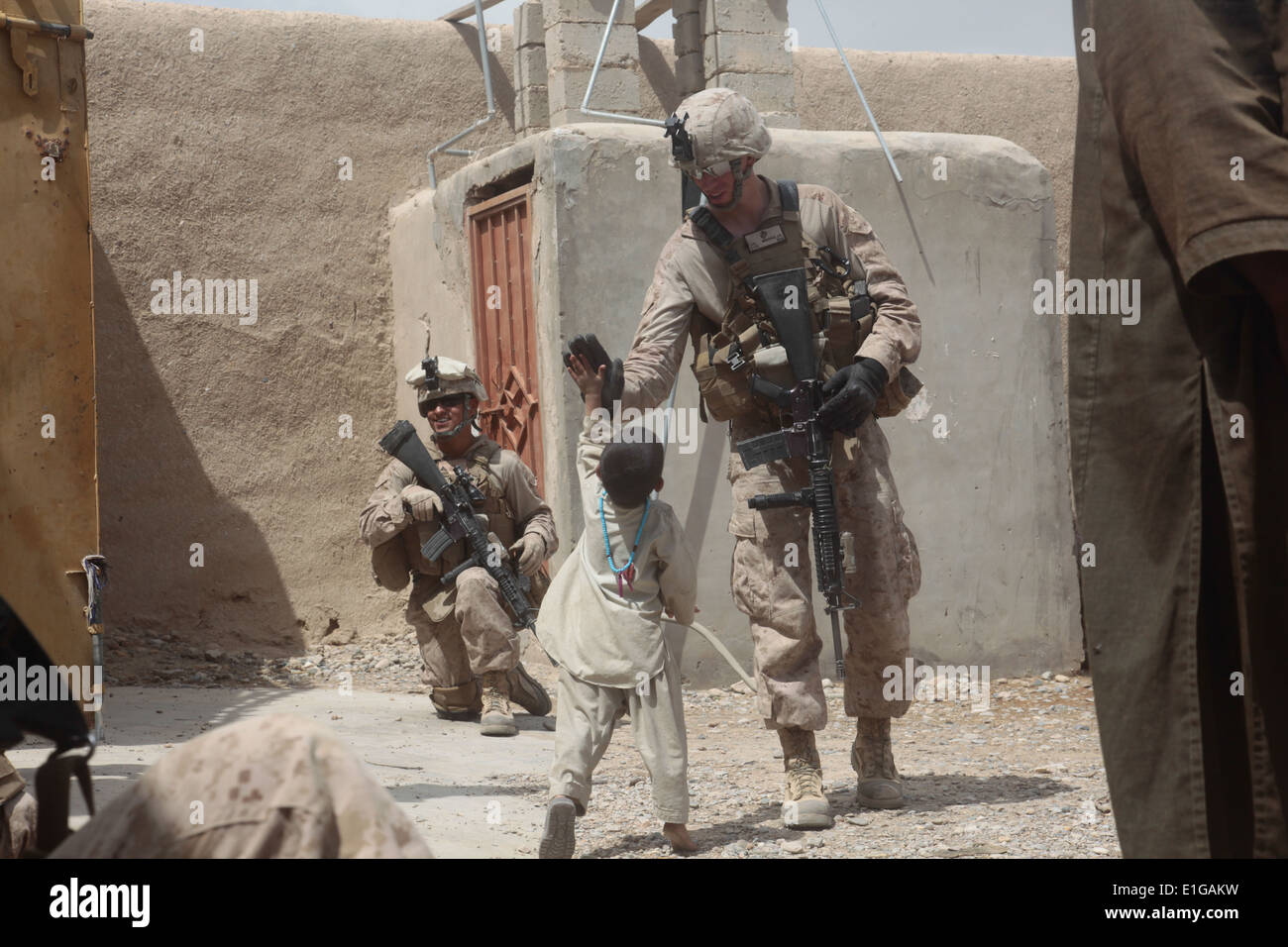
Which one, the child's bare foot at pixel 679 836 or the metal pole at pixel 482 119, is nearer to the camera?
the child's bare foot at pixel 679 836

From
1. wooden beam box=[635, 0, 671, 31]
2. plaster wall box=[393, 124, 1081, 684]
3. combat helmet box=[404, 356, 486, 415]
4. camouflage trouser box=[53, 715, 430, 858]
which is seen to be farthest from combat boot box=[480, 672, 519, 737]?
wooden beam box=[635, 0, 671, 31]

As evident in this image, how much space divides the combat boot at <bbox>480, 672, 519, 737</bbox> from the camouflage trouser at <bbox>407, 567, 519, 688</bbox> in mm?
58

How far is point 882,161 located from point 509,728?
3386 mm

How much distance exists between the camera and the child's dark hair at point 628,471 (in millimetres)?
3635

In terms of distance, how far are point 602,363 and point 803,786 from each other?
1.28m

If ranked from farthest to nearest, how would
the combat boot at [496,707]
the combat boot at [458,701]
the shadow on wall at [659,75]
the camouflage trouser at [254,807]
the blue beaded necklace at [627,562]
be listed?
Result: the shadow on wall at [659,75] < the combat boot at [458,701] < the combat boot at [496,707] < the blue beaded necklace at [627,562] < the camouflage trouser at [254,807]

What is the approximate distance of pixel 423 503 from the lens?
5785 mm

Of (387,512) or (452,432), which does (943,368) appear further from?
(387,512)

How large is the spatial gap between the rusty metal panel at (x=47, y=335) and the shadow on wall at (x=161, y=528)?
2.89 meters

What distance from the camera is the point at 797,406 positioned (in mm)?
3957

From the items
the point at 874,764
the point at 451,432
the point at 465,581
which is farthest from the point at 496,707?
the point at 874,764

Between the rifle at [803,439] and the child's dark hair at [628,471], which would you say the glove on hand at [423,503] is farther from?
the child's dark hair at [628,471]

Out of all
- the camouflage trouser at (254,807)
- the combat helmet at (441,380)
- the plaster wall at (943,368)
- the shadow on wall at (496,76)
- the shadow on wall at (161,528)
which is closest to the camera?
the camouflage trouser at (254,807)

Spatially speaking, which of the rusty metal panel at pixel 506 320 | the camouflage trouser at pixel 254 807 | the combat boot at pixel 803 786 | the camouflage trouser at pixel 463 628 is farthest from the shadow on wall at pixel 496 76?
the camouflage trouser at pixel 254 807
